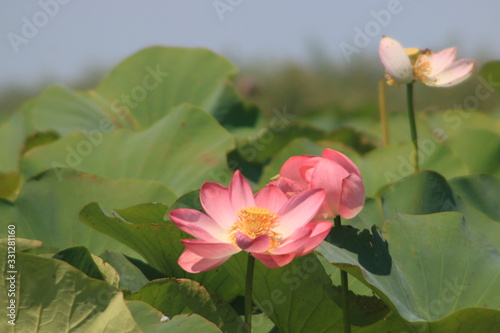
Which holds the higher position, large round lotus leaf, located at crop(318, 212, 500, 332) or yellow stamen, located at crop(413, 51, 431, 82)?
yellow stamen, located at crop(413, 51, 431, 82)

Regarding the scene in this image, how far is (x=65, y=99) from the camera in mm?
1996

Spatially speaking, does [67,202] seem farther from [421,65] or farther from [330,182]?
[421,65]

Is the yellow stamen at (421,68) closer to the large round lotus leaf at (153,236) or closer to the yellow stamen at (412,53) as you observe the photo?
the yellow stamen at (412,53)

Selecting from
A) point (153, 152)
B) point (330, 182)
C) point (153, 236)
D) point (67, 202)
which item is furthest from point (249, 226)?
point (153, 152)

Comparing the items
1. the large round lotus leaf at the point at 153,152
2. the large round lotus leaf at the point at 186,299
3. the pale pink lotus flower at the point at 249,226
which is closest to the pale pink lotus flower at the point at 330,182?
the pale pink lotus flower at the point at 249,226

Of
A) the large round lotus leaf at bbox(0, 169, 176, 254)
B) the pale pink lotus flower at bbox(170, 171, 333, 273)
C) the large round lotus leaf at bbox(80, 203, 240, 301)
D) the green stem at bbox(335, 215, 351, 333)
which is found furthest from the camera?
the large round lotus leaf at bbox(0, 169, 176, 254)

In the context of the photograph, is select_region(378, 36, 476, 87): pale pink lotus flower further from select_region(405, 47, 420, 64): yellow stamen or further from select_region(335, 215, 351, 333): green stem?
select_region(335, 215, 351, 333): green stem

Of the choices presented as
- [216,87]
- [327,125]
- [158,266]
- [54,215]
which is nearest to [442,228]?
[158,266]

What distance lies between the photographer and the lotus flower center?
74cm

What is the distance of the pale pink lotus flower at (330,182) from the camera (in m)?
0.78

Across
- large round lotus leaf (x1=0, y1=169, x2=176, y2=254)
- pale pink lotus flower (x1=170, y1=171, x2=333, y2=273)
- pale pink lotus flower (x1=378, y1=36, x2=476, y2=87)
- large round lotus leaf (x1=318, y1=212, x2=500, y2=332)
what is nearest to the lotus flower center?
pale pink lotus flower (x1=170, y1=171, x2=333, y2=273)

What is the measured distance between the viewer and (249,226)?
75 cm

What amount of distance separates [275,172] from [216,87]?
0.63 m

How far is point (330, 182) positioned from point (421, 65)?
0.56 m
